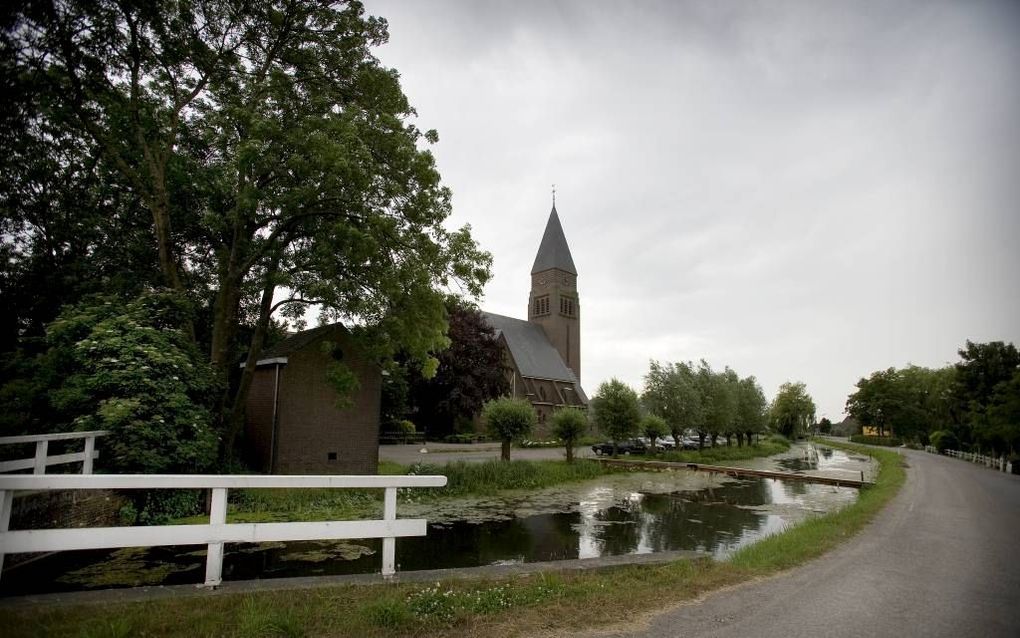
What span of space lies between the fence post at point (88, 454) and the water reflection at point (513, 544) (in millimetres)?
2068

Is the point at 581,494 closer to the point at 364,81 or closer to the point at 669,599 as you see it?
the point at 669,599

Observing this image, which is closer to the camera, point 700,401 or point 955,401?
point 700,401

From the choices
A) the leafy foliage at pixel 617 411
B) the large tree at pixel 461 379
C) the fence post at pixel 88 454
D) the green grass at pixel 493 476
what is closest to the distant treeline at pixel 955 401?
the leafy foliage at pixel 617 411

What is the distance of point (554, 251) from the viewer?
68375mm

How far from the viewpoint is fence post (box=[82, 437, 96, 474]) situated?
991cm

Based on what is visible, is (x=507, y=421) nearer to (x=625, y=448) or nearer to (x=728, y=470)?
(x=728, y=470)

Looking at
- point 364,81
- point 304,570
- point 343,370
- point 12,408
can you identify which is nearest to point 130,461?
point 12,408

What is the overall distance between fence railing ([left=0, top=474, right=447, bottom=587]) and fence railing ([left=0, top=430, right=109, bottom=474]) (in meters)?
4.86

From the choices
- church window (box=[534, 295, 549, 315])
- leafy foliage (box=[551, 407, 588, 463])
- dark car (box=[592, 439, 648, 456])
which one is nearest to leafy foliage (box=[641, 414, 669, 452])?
dark car (box=[592, 439, 648, 456])

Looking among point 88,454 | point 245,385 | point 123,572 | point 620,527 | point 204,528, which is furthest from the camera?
point 245,385

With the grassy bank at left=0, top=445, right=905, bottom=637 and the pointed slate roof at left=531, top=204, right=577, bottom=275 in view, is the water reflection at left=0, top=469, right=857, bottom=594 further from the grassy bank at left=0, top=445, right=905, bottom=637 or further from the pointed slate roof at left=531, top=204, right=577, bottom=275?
the pointed slate roof at left=531, top=204, right=577, bottom=275

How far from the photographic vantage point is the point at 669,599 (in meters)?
5.38

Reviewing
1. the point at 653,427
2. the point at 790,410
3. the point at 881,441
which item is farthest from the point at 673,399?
the point at 790,410

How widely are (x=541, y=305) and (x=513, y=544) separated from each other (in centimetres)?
5907
